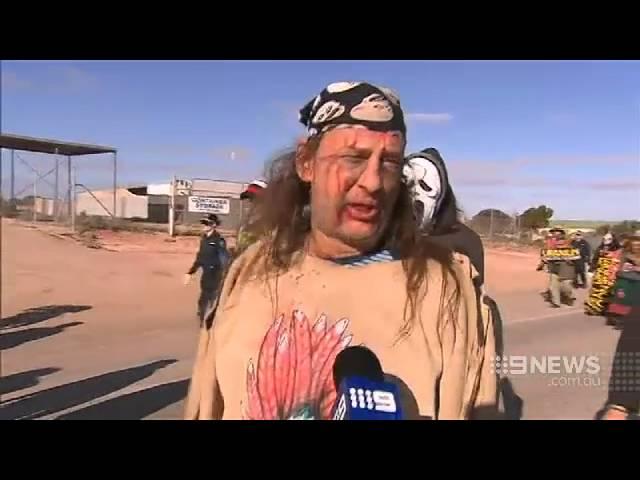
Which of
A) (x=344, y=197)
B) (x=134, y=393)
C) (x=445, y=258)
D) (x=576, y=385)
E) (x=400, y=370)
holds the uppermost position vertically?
(x=344, y=197)

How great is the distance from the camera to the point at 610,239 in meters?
3.51

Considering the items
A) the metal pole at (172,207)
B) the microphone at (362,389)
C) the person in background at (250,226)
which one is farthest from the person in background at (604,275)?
the microphone at (362,389)

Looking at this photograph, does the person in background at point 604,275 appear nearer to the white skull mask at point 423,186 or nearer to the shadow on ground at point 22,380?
the white skull mask at point 423,186

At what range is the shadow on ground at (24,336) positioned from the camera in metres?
2.98

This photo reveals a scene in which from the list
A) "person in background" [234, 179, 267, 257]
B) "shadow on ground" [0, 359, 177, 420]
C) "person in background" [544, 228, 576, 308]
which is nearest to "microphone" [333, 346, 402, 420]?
"person in background" [234, 179, 267, 257]

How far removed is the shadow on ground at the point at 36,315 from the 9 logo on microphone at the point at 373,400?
200 cm

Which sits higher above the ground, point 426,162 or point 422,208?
point 426,162

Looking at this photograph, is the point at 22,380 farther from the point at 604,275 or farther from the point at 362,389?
the point at 604,275

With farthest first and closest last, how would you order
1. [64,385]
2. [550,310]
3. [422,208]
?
1. [550,310]
2. [64,385]
3. [422,208]

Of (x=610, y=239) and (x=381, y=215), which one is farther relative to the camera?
(x=610, y=239)

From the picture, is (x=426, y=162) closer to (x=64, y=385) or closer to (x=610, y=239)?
(x=610, y=239)

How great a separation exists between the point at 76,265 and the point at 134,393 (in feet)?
2.98
